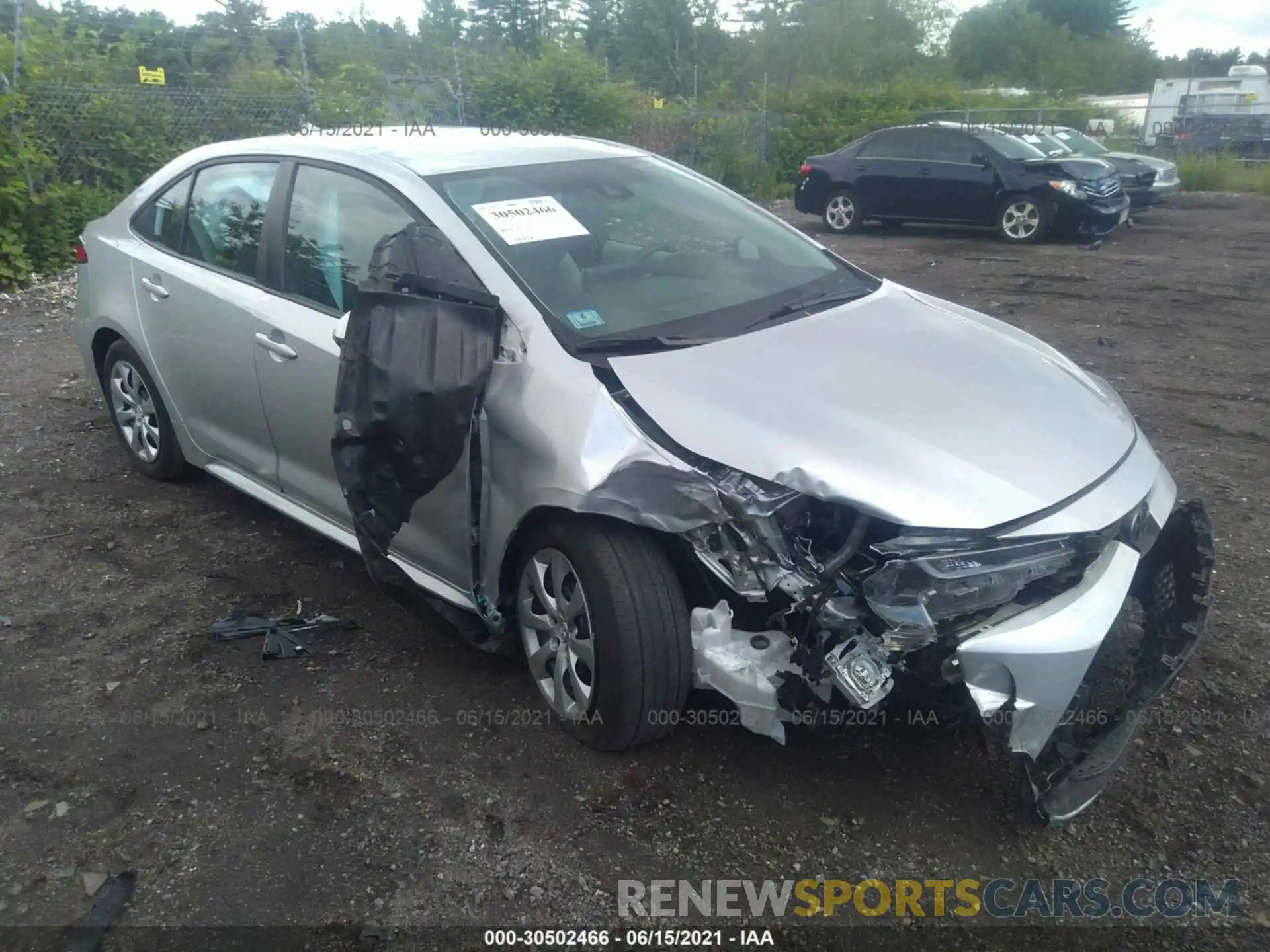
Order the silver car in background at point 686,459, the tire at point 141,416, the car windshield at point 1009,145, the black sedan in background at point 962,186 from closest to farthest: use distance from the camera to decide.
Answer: the silver car in background at point 686,459 < the tire at point 141,416 < the black sedan in background at point 962,186 < the car windshield at point 1009,145

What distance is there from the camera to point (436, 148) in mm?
3549

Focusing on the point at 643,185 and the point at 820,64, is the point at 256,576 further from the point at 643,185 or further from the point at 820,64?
the point at 820,64

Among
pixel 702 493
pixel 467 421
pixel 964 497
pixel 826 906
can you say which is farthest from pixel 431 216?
pixel 826 906

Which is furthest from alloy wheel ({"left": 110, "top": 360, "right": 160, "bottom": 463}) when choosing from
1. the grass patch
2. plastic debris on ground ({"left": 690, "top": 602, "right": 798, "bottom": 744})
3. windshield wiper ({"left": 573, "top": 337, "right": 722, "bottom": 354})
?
the grass patch

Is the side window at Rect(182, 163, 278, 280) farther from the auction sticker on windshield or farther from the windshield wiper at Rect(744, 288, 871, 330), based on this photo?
the windshield wiper at Rect(744, 288, 871, 330)

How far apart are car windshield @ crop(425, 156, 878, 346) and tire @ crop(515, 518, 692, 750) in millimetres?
591

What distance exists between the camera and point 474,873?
97.4 inches

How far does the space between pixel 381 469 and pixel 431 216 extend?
87 centimetres

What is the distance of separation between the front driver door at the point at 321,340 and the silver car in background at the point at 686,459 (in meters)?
0.01

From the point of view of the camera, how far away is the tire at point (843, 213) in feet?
44.2

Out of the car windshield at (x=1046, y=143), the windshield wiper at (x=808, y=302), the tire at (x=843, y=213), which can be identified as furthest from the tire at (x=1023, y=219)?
the windshield wiper at (x=808, y=302)

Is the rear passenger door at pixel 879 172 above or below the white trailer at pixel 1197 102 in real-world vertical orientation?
below

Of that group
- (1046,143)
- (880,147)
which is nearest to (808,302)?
(880,147)

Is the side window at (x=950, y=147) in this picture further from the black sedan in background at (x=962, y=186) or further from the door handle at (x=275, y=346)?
the door handle at (x=275, y=346)
